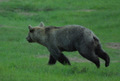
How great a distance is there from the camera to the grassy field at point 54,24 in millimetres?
10094

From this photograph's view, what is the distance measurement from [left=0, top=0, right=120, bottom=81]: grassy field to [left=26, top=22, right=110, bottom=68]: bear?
371 millimetres

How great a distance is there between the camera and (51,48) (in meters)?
12.2

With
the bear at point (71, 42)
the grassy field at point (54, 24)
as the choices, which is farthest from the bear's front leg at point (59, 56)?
the grassy field at point (54, 24)

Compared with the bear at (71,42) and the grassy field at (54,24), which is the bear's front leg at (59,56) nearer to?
the bear at (71,42)

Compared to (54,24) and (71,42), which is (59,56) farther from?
(54,24)

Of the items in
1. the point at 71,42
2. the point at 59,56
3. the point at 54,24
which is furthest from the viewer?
the point at 54,24

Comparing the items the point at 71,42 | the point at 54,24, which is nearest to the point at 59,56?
the point at 71,42

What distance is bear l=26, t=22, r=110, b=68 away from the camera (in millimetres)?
11305

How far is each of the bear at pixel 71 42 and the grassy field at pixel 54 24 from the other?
0.37m

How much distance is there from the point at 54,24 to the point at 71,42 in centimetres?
1402

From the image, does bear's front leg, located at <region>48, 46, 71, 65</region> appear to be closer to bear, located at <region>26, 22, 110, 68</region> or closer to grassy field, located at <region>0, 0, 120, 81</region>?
bear, located at <region>26, 22, 110, 68</region>

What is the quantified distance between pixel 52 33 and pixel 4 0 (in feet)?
67.5

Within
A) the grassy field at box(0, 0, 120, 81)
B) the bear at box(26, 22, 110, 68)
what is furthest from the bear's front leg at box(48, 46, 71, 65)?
the grassy field at box(0, 0, 120, 81)

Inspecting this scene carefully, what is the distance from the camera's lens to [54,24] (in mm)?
25734
